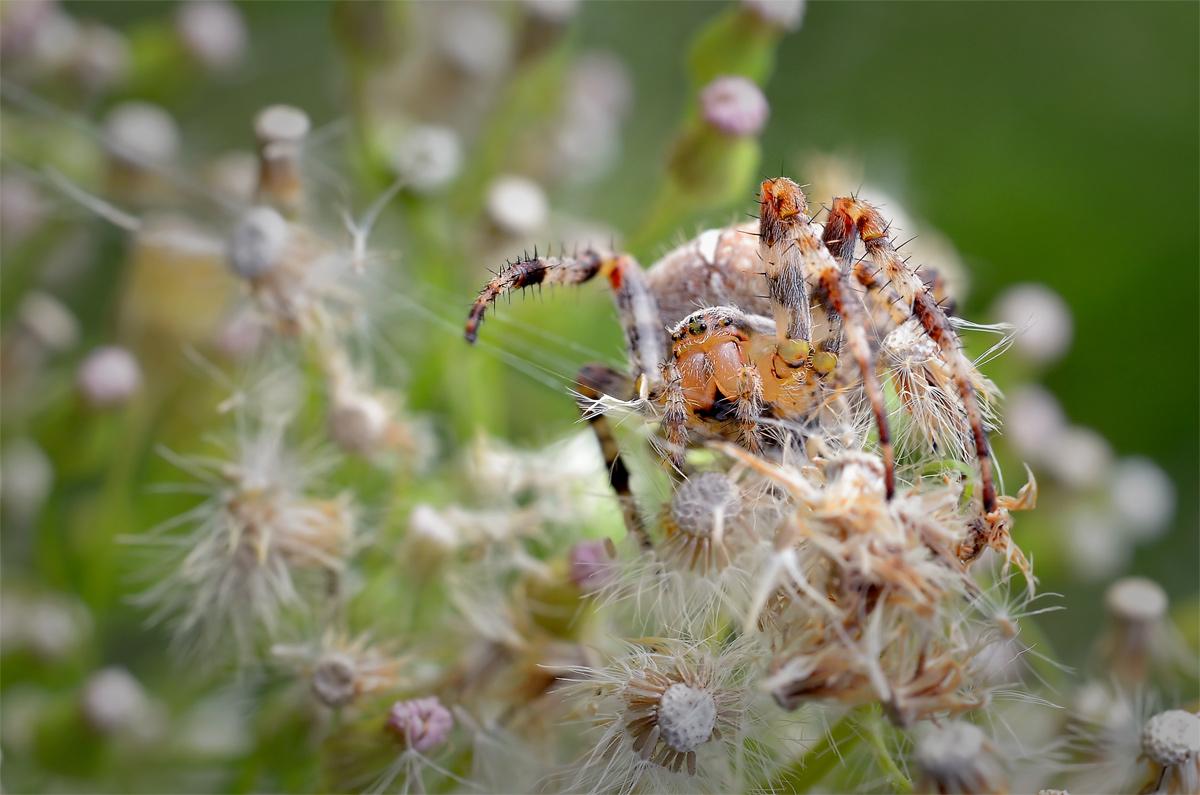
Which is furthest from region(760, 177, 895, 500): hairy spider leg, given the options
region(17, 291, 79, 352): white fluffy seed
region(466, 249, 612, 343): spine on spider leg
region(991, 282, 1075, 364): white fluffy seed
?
region(17, 291, 79, 352): white fluffy seed

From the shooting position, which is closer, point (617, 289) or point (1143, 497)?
point (617, 289)

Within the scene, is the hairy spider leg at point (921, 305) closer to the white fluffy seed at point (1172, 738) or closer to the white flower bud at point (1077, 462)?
the white fluffy seed at point (1172, 738)

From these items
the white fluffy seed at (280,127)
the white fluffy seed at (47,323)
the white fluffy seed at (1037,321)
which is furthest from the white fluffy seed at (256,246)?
the white fluffy seed at (1037,321)

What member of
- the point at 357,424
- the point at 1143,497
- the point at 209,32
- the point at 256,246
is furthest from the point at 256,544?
the point at 1143,497

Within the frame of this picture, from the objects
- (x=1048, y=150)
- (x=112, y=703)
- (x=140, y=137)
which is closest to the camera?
(x=112, y=703)

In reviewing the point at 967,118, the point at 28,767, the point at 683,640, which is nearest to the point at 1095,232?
the point at 967,118

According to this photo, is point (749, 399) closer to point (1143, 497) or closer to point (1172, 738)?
point (1172, 738)
